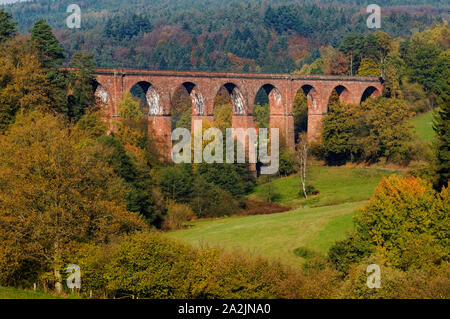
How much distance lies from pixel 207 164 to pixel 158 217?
36.0 feet

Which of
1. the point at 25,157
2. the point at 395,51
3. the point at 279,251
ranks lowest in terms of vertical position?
the point at 279,251

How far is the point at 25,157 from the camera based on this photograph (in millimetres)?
44562

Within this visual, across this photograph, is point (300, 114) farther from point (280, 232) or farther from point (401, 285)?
point (401, 285)

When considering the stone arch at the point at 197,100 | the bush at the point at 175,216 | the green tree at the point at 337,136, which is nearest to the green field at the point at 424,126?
the green tree at the point at 337,136

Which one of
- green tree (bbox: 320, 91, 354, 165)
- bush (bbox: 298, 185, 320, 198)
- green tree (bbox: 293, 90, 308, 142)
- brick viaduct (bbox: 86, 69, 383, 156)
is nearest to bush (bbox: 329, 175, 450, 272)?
bush (bbox: 298, 185, 320, 198)

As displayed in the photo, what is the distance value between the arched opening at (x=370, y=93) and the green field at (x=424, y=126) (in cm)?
610

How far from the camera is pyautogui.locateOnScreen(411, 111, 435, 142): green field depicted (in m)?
97.0

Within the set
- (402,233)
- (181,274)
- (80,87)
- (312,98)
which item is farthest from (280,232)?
(312,98)

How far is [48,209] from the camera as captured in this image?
43.4 meters

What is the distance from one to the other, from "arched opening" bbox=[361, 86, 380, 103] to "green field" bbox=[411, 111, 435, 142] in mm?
6102

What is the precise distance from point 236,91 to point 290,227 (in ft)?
114

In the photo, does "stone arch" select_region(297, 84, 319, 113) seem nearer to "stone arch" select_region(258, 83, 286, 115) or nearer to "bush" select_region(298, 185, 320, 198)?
"stone arch" select_region(258, 83, 286, 115)
